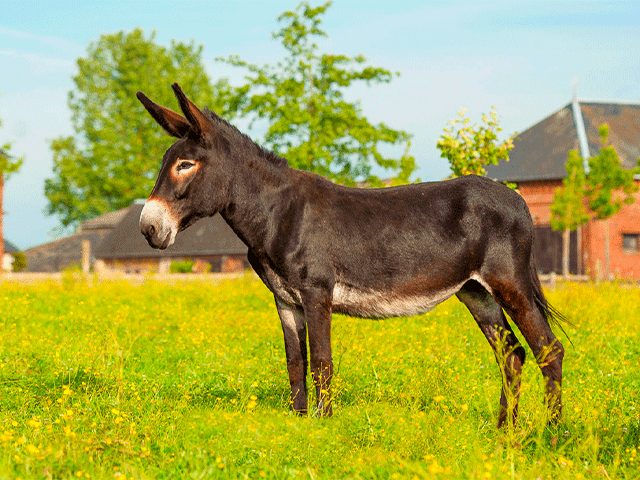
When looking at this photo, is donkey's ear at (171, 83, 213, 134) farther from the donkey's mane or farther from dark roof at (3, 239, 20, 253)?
dark roof at (3, 239, 20, 253)

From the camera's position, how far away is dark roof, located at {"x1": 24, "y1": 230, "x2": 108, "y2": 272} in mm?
52562

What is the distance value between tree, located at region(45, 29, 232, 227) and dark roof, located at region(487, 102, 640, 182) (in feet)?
81.1

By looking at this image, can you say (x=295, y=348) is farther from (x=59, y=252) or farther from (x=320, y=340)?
(x=59, y=252)

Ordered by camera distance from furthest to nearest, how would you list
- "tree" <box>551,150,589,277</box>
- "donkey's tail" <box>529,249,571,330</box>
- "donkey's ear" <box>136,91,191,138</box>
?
1. "tree" <box>551,150,589,277</box>
2. "donkey's tail" <box>529,249,571,330</box>
3. "donkey's ear" <box>136,91,191,138</box>

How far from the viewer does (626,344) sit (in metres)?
9.48

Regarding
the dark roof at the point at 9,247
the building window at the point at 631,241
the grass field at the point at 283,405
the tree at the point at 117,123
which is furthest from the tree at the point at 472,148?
the dark roof at the point at 9,247

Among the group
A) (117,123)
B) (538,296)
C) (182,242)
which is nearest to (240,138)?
(538,296)

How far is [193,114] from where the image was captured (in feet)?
16.2

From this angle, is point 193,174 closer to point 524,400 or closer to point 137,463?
point 137,463

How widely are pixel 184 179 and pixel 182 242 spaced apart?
36669mm

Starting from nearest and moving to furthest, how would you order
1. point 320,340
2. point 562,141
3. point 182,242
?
point 320,340 < point 562,141 < point 182,242

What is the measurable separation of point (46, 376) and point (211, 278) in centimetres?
1340

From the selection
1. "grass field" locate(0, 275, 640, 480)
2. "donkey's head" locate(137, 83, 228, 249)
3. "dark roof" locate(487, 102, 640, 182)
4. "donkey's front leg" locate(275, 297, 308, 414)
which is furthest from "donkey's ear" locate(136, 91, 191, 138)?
"dark roof" locate(487, 102, 640, 182)

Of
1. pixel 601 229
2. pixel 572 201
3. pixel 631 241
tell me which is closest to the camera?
pixel 572 201
